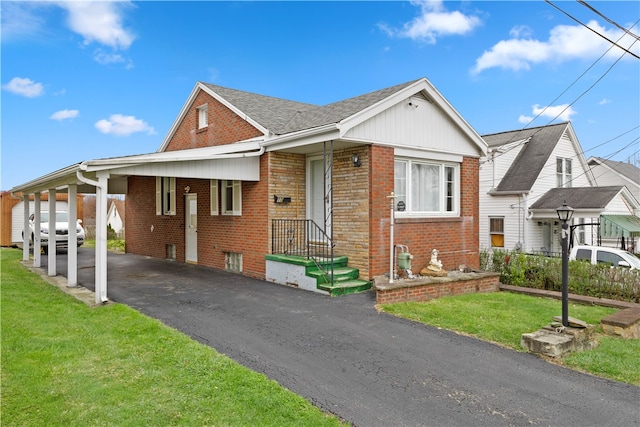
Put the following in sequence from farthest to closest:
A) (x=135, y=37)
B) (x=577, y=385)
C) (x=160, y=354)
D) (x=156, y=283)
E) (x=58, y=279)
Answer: (x=135, y=37), (x=58, y=279), (x=156, y=283), (x=160, y=354), (x=577, y=385)

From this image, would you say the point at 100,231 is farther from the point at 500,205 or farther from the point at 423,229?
the point at 500,205

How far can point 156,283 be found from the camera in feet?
33.5

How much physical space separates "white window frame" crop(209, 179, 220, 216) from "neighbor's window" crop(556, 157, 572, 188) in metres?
17.0

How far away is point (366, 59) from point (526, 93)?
7.15m

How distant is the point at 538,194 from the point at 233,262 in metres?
14.9

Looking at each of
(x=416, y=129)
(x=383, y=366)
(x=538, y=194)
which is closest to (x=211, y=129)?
(x=416, y=129)

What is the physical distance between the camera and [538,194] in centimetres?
1909

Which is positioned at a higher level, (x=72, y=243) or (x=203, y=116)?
(x=203, y=116)

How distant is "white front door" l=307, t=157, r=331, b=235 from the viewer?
10766 mm

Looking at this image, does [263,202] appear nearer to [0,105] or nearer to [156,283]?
[156,283]

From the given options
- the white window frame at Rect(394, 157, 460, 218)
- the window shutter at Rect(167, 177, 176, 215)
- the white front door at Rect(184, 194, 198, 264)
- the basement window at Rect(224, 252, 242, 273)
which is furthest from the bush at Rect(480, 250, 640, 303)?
→ the window shutter at Rect(167, 177, 176, 215)

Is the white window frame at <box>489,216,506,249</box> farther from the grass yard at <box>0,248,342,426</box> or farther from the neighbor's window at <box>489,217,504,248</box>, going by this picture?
the grass yard at <box>0,248,342,426</box>

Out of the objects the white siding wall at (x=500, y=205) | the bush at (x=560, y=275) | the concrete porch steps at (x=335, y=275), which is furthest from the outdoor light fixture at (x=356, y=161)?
the white siding wall at (x=500, y=205)

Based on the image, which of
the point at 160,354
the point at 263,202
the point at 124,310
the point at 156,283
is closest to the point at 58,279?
the point at 156,283
